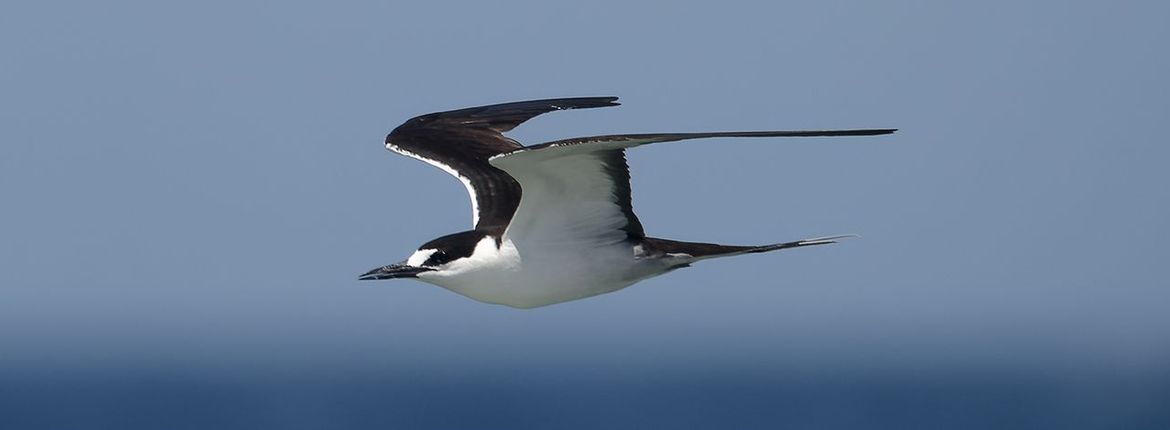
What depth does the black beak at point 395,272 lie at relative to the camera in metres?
19.2

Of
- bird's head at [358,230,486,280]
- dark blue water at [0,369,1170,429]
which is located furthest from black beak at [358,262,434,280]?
dark blue water at [0,369,1170,429]

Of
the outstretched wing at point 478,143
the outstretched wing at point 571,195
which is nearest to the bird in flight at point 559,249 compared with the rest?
the outstretched wing at point 571,195

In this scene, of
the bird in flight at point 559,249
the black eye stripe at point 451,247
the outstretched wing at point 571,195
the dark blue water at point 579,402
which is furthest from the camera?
the dark blue water at point 579,402

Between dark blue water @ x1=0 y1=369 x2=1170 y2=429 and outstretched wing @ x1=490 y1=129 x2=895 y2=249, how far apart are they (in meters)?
67.7

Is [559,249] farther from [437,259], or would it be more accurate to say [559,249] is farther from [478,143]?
[478,143]

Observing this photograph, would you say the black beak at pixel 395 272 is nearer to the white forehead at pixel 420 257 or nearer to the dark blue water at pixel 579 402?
the white forehead at pixel 420 257

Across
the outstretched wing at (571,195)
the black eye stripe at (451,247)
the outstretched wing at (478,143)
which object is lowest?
the black eye stripe at (451,247)

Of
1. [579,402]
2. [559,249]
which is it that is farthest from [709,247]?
[579,402]

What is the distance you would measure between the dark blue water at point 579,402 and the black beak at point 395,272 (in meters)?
67.7

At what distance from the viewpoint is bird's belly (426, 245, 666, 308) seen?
19.3 meters

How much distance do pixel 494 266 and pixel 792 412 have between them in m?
84.1

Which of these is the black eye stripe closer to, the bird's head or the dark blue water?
the bird's head

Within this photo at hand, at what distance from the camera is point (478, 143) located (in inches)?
856

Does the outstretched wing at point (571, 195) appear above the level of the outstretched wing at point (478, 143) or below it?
below
